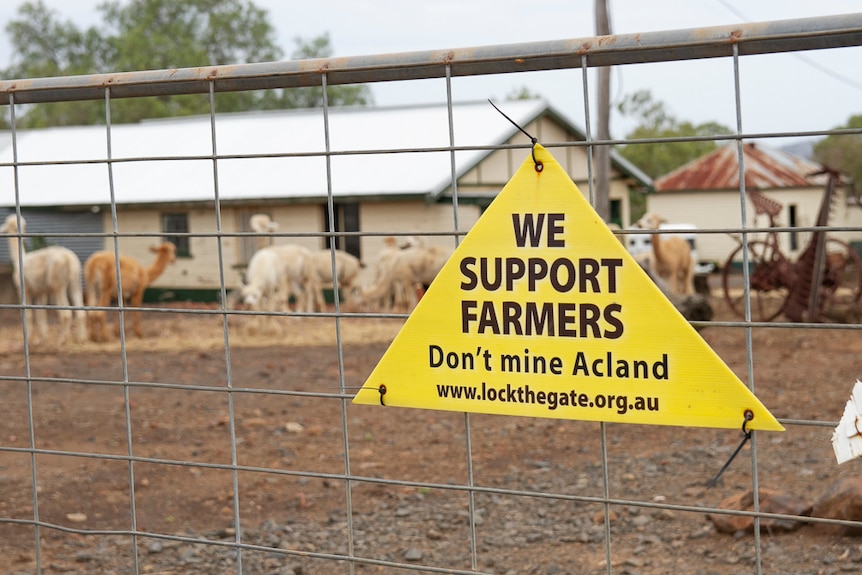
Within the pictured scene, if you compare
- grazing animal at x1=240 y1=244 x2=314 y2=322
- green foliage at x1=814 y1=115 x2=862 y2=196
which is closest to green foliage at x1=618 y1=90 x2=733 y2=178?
green foliage at x1=814 y1=115 x2=862 y2=196

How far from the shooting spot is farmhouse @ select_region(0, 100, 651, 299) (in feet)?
73.9

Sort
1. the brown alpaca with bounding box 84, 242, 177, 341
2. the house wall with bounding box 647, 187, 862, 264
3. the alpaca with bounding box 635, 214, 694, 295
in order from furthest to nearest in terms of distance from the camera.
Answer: the house wall with bounding box 647, 187, 862, 264 < the alpaca with bounding box 635, 214, 694, 295 < the brown alpaca with bounding box 84, 242, 177, 341

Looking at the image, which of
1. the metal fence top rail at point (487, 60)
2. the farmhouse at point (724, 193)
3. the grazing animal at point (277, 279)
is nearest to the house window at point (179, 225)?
the grazing animal at point (277, 279)

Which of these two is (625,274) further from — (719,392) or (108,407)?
(108,407)

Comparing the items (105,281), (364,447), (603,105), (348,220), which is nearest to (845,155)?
(348,220)

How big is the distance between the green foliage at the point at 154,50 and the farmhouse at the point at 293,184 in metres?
23.6

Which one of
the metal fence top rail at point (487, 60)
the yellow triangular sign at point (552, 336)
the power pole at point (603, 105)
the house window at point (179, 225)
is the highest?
the power pole at point (603, 105)

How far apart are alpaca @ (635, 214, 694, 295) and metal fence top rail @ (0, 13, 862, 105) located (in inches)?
596

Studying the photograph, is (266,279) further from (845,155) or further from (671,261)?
(845,155)

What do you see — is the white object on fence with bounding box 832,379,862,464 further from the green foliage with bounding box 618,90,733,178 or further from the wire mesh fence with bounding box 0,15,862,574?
the green foliage with bounding box 618,90,733,178

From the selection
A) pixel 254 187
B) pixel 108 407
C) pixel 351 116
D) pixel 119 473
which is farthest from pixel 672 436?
pixel 351 116

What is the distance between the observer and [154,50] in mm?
52562

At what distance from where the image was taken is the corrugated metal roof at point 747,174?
36.4 metres

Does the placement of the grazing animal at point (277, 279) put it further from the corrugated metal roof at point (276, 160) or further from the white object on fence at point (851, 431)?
the white object on fence at point (851, 431)
